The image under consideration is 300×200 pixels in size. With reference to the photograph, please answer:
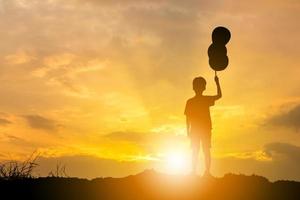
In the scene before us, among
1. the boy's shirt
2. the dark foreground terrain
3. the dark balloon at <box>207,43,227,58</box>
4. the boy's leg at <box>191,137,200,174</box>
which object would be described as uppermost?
the dark balloon at <box>207,43,227,58</box>

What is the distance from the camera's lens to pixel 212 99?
1673cm

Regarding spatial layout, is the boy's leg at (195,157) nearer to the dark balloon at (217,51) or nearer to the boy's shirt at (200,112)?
the boy's shirt at (200,112)

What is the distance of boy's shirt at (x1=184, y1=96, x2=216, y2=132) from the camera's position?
1675cm

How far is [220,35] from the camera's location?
1730 centimetres

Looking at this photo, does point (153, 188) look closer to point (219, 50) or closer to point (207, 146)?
point (207, 146)

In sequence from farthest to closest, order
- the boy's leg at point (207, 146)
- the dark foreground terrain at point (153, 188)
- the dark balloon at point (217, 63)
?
the dark balloon at point (217, 63)
the boy's leg at point (207, 146)
the dark foreground terrain at point (153, 188)

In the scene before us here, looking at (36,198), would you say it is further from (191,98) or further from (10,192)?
(191,98)

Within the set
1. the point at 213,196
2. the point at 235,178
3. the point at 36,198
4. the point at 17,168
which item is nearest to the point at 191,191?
the point at 213,196

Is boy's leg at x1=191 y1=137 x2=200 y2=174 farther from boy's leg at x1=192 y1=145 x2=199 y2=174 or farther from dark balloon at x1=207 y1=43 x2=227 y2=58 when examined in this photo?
dark balloon at x1=207 y1=43 x2=227 y2=58

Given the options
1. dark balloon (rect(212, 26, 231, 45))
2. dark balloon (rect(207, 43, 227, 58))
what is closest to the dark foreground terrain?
dark balloon (rect(207, 43, 227, 58))

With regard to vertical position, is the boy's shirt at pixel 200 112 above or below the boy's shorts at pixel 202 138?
above

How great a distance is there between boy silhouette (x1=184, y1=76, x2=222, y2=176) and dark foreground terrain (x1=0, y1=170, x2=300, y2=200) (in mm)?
838

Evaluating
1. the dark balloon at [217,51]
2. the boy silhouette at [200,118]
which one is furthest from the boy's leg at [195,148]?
the dark balloon at [217,51]

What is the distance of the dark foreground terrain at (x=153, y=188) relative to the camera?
15.5 metres
